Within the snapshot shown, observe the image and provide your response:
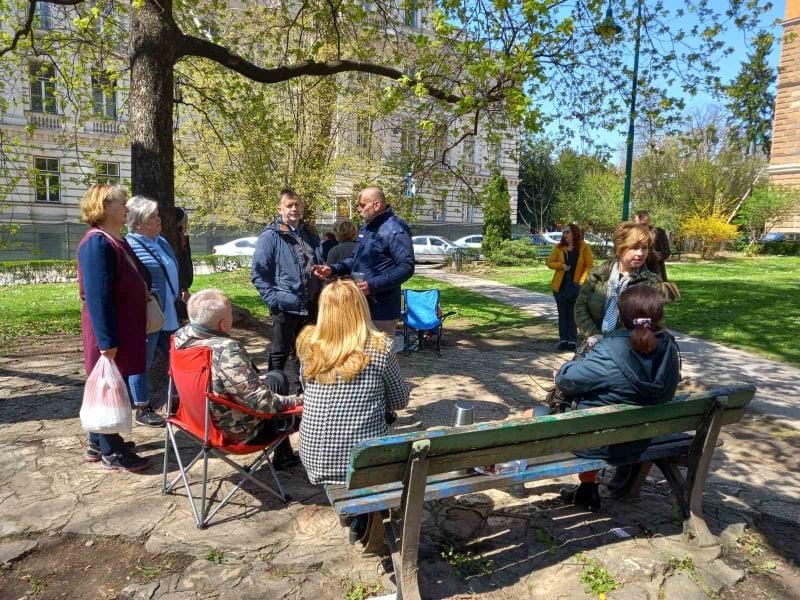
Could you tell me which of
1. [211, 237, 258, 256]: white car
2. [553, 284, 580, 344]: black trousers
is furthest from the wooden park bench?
[211, 237, 258, 256]: white car

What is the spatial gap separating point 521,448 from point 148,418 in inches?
128

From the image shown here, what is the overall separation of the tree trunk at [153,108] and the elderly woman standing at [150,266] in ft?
4.00

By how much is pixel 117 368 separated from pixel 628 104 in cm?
759

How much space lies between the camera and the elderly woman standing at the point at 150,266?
4.25 metres

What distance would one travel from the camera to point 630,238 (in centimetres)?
390

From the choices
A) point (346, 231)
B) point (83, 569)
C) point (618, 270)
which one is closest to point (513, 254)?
point (346, 231)

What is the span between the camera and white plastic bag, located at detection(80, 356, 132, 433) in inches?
137

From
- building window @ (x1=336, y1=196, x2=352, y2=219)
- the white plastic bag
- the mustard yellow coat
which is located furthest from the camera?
building window @ (x1=336, y1=196, x2=352, y2=219)

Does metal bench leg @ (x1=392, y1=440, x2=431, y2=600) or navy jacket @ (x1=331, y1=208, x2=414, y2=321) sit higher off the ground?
navy jacket @ (x1=331, y1=208, x2=414, y2=321)

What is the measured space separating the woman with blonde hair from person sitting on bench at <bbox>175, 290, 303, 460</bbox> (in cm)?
41

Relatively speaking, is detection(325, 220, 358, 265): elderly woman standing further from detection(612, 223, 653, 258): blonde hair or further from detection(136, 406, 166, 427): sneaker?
detection(612, 223, 653, 258): blonde hair

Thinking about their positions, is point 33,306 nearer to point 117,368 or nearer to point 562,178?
point 117,368

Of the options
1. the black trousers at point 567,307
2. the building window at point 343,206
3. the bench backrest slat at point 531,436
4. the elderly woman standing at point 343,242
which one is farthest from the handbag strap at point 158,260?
the building window at point 343,206

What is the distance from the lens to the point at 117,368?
12.1 feet
